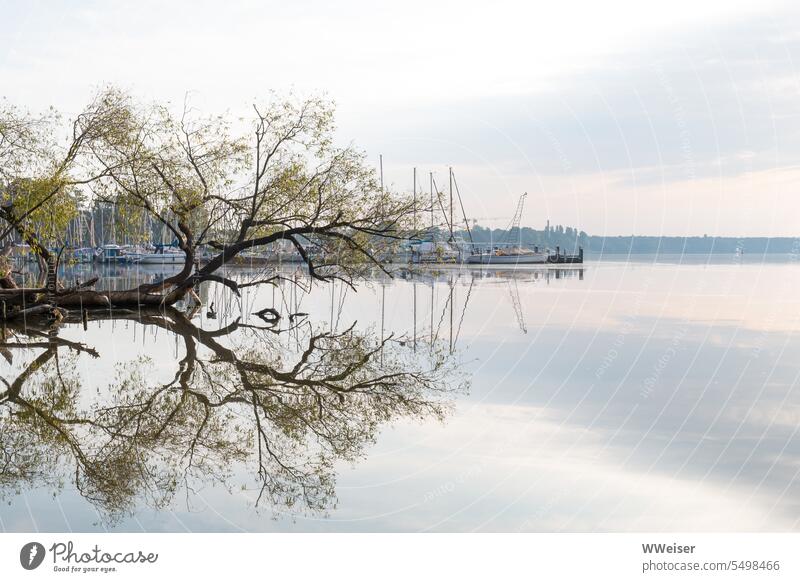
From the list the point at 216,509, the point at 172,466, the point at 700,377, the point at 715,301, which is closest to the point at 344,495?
the point at 216,509

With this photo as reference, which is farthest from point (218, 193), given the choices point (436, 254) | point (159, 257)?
point (159, 257)

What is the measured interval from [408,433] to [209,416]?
128 inches

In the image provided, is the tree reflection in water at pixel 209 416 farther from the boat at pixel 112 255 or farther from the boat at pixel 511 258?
the boat at pixel 112 255

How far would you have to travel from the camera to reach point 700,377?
1955 cm

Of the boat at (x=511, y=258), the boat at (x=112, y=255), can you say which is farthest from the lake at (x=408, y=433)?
the boat at (x=112, y=255)

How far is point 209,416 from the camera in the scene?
15.5 meters

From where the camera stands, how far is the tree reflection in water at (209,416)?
11.8 meters

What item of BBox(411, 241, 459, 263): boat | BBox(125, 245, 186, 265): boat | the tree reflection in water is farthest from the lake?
BBox(125, 245, 186, 265): boat

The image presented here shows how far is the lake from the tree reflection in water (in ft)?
0.18

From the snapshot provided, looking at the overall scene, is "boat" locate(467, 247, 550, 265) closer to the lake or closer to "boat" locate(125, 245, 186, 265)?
"boat" locate(125, 245, 186, 265)

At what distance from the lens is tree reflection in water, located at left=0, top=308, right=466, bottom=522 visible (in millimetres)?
11836

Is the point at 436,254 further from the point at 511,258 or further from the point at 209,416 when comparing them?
the point at 511,258

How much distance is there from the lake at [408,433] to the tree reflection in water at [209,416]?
0.18ft

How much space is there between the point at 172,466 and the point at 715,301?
33.1 meters
